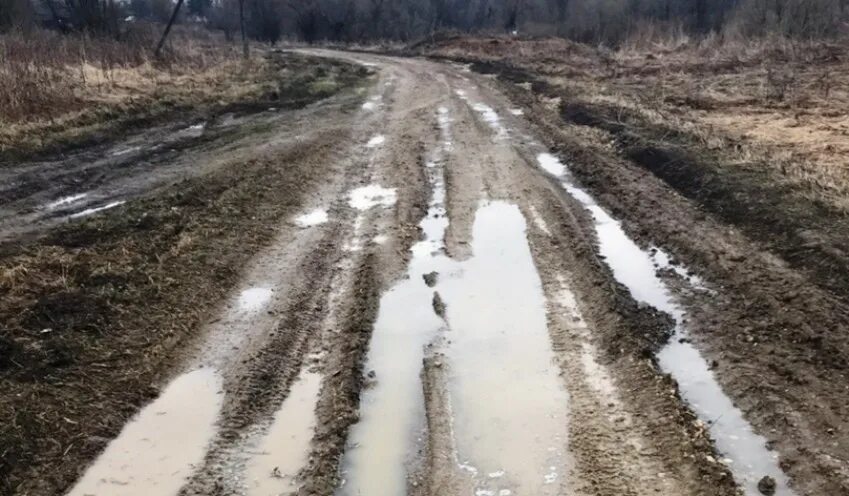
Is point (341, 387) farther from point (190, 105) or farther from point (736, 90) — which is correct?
point (736, 90)

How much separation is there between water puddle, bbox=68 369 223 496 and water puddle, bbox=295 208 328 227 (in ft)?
11.3

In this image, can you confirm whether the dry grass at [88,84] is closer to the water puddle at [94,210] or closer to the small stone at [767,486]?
the water puddle at [94,210]

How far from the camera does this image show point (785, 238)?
7.00 m

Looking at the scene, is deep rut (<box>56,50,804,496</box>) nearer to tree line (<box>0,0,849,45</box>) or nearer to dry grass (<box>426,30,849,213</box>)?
dry grass (<box>426,30,849,213</box>)

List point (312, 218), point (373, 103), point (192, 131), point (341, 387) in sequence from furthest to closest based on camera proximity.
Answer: point (373, 103), point (192, 131), point (312, 218), point (341, 387)

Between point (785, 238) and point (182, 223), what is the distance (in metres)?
6.59

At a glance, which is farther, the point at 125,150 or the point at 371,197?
the point at 125,150

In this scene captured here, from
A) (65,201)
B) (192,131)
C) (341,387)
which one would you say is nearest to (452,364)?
(341,387)

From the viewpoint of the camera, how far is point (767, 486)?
3.92m

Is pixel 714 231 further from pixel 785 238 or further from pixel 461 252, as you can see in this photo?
pixel 461 252

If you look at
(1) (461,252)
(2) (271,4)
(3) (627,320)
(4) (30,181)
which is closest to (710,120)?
(1) (461,252)

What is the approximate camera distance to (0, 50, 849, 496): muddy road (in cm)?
414

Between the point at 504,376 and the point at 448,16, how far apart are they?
187ft

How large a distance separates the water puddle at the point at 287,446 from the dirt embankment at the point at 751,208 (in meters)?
2.99
